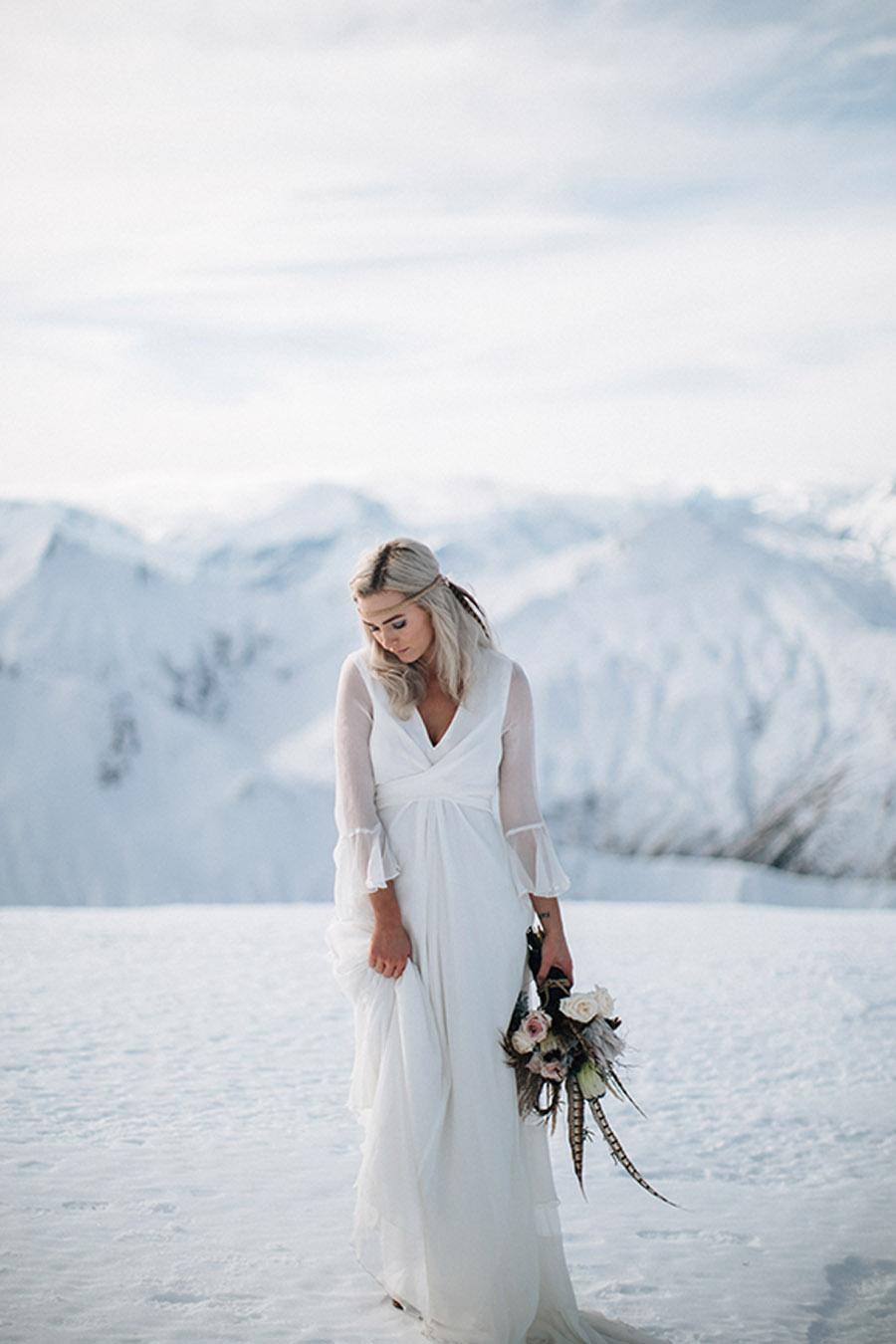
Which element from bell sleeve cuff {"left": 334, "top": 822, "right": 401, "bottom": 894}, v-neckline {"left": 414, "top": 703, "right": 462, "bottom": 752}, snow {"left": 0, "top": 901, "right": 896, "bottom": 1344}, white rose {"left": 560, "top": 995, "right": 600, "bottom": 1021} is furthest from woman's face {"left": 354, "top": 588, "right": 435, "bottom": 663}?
snow {"left": 0, "top": 901, "right": 896, "bottom": 1344}

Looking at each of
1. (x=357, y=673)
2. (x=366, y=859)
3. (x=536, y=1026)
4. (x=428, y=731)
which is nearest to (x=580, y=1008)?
(x=536, y=1026)

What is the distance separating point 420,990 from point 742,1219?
1.38 metres

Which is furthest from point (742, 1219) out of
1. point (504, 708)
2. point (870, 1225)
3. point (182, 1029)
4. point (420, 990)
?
point (182, 1029)

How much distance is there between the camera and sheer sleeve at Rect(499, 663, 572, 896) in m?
2.65

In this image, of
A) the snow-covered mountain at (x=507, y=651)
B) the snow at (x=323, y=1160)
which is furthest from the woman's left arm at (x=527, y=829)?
the snow-covered mountain at (x=507, y=651)

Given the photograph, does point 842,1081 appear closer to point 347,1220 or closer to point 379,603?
point 347,1220

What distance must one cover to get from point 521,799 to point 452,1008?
0.44 meters

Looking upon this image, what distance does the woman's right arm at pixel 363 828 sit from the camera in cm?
260

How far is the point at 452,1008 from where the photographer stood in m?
2.59

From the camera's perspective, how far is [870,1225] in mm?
3367

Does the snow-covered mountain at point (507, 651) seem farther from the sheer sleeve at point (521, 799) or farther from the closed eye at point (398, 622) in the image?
the closed eye at point (398, 622)

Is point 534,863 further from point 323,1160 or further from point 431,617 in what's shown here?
point 323,1160

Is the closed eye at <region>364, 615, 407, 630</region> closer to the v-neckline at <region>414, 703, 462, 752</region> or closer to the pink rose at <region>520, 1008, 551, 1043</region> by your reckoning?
the v-neckline at <region>414, 703, 462, 752</region>

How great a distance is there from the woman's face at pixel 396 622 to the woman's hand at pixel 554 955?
63 cm
